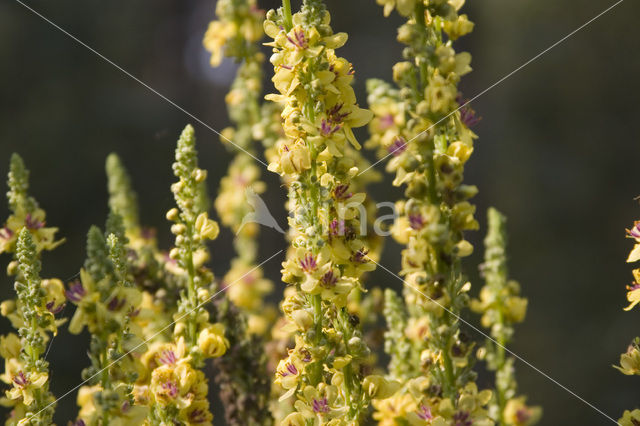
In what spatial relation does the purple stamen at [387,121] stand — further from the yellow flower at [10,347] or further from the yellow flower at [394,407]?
the yellow flower at [10,347]

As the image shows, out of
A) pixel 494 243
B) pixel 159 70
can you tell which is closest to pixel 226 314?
pixel 494 243

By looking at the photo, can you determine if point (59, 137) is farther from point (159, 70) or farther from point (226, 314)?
point (226, 314)

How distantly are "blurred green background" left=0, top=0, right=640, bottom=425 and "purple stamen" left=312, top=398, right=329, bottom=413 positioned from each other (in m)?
1.79

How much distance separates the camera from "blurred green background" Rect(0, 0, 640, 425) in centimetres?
296

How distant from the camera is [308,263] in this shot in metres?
0.97

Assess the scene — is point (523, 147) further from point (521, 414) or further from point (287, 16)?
point (287, 16)

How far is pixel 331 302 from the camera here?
1.02 m

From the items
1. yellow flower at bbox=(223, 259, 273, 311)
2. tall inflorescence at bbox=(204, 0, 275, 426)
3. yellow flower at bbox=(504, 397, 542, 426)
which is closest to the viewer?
tall inflorescence at bbox=(204, 0, 275, 426)

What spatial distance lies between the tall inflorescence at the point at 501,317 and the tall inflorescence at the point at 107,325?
77 centimetres

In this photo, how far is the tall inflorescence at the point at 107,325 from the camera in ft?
2.89

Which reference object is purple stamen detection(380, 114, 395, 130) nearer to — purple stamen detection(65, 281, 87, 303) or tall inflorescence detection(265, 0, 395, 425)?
tall inflorescence detection(265, 0, 395, 425)

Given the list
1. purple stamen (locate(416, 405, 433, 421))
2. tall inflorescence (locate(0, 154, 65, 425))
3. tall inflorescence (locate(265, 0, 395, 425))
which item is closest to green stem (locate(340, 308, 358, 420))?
tall inflorescence (locate(265, 0, 395, 425))

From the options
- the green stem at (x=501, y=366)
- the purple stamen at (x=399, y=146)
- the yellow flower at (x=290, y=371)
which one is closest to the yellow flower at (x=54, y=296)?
the yellow flower at (x=290, y=371)

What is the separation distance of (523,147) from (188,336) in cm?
261
